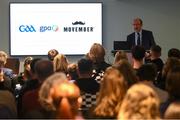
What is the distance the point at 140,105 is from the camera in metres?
2.76

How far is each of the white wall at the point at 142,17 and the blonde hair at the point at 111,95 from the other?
7063 millimetres

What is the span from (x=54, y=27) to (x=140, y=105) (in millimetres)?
7752

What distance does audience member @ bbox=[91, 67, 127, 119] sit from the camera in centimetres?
329

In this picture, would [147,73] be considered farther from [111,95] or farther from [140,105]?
[140,105]

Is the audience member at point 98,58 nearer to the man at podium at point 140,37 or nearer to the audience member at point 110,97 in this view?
the man at podium at point 140,37

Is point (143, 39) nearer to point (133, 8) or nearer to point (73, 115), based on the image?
point (133, 8)

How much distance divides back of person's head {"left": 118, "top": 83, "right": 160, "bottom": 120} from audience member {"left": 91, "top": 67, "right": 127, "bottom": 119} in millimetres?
498

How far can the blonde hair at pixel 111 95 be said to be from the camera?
3.30m

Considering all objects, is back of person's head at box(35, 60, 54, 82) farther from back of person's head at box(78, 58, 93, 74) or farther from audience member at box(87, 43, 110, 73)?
audience member at box(87, 43, 110, 73)

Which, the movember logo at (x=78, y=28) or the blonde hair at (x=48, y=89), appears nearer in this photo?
the blonde hair at (x=48, y=89)

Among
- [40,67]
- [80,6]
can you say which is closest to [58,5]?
[80,6]

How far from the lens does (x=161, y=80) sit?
208 inches

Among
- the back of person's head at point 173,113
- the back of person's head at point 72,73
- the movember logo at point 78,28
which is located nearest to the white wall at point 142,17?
the movember logo at point 78,28

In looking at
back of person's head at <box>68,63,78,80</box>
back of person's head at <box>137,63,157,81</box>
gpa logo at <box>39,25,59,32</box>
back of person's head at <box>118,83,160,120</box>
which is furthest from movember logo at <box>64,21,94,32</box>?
back of person's head at <box>118,83,160,120</box>
